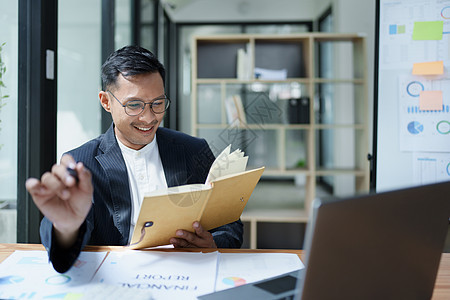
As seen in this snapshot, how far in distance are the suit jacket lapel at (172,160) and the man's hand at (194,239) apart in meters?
0.38

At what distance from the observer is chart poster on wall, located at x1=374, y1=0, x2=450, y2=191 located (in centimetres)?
170

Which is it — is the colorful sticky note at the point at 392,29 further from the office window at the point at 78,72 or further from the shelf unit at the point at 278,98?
the office window at the point at 78,72

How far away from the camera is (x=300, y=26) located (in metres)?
5.57

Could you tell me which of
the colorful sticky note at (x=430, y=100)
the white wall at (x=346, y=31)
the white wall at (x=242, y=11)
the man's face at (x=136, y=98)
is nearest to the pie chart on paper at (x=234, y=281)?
the man's face at (x=136, y=98)

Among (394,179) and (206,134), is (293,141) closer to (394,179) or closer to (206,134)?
(206,134)

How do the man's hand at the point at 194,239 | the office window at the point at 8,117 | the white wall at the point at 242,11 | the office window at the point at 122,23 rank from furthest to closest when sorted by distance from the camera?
the white wall at the point at 242,11 → the office window at the point at 122,23 → the office window at the point at 8,117 → the man's hand at the point at 194,239

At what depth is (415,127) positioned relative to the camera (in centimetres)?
174

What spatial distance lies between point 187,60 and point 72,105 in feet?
12.4

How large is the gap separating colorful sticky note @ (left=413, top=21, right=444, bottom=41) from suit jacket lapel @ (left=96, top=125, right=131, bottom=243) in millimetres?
1464

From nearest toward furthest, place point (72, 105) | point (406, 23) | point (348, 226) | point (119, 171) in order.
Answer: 1. point (348, 226)
2. point (119, 171)
3. point (406, 23)
4. point (72, 105)

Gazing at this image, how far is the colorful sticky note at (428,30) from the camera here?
5.57ft

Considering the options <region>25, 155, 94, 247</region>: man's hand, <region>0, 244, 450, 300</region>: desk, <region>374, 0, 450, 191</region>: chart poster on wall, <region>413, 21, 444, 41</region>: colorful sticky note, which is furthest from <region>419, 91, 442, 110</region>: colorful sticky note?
<region>25, 155, 94, 247</region>: man's hand

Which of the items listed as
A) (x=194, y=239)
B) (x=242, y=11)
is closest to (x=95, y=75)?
(x=194, y=239)

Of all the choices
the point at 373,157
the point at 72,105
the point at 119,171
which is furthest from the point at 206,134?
the point at 119,171
